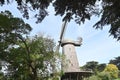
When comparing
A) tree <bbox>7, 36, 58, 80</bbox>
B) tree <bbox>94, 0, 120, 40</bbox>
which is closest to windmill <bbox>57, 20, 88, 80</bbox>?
tree <bbox>7, 36, 58, 80</bbox>

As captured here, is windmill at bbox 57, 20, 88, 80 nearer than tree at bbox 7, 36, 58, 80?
No

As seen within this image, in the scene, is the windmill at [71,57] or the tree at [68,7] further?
the windmill at [71,57]

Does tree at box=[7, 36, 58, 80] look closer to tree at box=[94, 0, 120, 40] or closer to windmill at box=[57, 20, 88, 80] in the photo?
tree at box=[94, 0, 120, 40]

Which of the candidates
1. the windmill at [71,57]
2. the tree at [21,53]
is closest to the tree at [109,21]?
the tree at [21,53]

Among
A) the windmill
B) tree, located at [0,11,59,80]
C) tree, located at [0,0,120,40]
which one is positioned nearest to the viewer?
tree, located at [0,0,120,40]

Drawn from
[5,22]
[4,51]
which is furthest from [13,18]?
[4,51]

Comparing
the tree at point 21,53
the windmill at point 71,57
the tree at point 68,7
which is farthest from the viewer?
the windmill at point 71,57

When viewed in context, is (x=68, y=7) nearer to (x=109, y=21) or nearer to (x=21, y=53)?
(x=109, y=21)

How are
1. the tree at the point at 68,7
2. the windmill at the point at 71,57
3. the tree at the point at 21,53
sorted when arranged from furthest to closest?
1. the windmill at the point at 71,57
2. the tree at the point at 21,53
3. the tree at the point at 68,7

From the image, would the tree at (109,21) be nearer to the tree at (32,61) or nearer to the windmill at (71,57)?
the tree at (32,61)

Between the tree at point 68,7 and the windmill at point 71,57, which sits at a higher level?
the windmill at point 71,57

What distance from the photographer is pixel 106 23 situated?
8555 millimetres

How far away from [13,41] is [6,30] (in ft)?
3.21

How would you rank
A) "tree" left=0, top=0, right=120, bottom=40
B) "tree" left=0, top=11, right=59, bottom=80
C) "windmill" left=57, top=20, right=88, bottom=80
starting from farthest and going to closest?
"windmill" left=57, top=20, right=88, bottom=80
"tree" left=0, top=11, right=59, bottom=80
"tree" left=0, top=0, right=120, bottom=40
